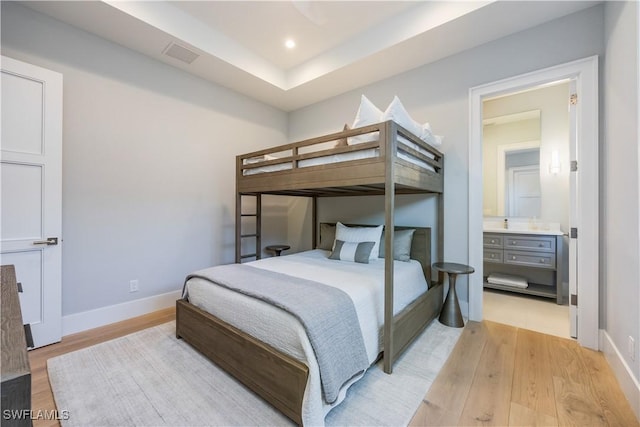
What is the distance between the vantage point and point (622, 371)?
1674 mm

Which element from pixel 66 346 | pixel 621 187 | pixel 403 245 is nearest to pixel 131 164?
pixel 66 346

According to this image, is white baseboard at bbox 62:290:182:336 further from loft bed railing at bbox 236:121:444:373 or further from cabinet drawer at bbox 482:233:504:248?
cabinet drawer at bbox 482:233:504:248

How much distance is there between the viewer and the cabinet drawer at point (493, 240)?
3.47 metres

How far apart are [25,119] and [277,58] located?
95.9 inches

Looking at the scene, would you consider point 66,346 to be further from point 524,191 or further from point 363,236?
point 524,191

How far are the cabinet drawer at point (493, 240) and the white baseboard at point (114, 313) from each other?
386 centimetres

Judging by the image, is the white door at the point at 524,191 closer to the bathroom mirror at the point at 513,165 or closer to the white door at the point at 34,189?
the bathroom mirror at the point at 513,165

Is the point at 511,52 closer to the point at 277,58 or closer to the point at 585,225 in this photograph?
the point at 585,225

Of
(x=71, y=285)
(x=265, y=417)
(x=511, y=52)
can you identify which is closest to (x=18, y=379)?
(x=265, y=417)

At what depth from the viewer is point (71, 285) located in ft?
7.89

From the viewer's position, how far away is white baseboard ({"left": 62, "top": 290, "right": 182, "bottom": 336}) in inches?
94.3

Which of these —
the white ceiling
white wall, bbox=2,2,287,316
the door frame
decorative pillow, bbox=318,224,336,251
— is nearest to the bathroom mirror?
the door frame

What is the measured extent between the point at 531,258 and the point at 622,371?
1743 millimetres

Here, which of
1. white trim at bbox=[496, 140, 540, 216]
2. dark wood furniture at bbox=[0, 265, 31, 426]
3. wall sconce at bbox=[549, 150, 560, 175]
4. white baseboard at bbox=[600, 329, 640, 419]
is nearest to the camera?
dark wood furniture at bbox=[0, 265, 31, 426]
